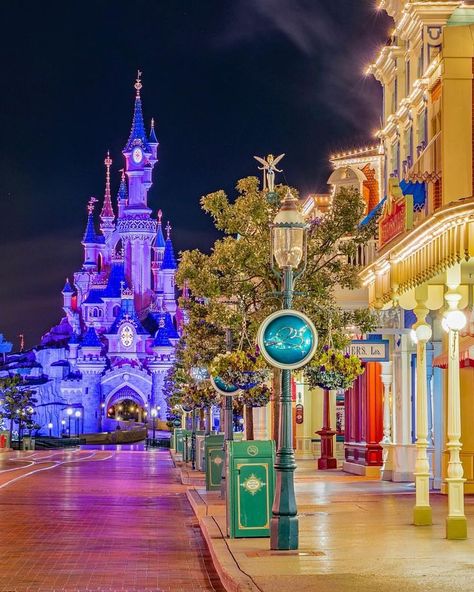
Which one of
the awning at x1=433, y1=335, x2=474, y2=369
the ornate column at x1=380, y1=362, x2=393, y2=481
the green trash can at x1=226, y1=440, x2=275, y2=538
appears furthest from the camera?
the ornate column at x1=380, y1=362, x2=393, y2=481

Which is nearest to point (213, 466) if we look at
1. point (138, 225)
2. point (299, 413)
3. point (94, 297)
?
point (299, 413)

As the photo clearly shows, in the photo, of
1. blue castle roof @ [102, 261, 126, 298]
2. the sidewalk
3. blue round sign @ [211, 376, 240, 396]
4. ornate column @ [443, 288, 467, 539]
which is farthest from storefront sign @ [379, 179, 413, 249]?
blue castle roof @ [102, 261, 126, 298]

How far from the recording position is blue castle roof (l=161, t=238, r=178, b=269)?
16544 cm

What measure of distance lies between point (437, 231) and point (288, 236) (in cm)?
194

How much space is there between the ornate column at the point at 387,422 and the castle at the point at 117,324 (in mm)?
110653

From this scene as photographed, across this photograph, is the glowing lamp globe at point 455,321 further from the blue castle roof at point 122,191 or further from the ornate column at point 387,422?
the blue castle roof at point 122,191

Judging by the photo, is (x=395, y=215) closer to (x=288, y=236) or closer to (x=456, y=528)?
(x=288, y=236)

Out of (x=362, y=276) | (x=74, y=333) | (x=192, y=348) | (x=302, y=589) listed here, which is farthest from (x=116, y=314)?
(x=302, y=589)

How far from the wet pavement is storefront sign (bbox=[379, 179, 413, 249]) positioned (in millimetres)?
5273

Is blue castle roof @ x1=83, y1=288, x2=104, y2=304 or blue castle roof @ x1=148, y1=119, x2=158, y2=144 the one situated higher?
blue castle roof @ x1=148, y1=119, x2=158, y2=144

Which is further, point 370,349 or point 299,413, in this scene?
point 299,413

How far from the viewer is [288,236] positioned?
15.6m

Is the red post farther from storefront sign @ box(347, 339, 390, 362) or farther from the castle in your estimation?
the castle

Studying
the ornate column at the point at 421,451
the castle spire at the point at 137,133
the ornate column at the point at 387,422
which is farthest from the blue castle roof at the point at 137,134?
the ornate column at the point at 421,451
